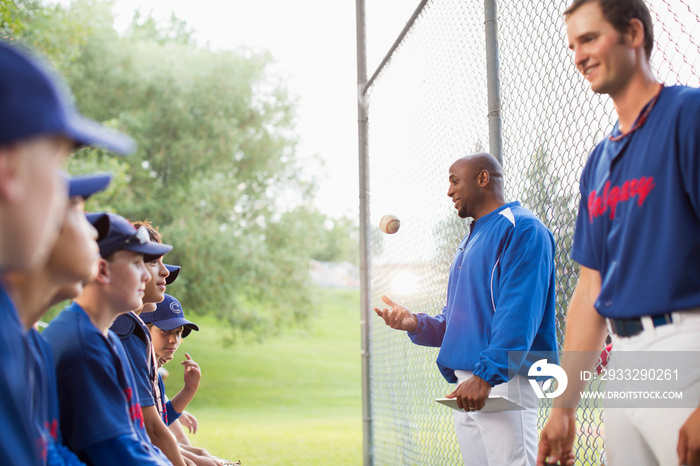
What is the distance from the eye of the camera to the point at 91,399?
1858 millimetres

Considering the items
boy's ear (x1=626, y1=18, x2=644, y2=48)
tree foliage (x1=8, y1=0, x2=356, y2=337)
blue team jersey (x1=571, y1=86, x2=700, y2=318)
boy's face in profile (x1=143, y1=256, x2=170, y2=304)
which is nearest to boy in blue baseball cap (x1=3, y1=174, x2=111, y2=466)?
boy's face in profile (x1=143, y1=256, x2=170, y2=304)

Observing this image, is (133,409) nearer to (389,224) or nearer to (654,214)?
(654,214)

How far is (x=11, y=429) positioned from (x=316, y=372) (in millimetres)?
29140

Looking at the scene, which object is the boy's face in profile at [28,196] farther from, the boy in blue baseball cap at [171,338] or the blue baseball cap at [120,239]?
the boy in blue baseball cap at [171,338]

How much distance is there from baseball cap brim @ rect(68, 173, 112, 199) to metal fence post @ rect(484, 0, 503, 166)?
7.39ft

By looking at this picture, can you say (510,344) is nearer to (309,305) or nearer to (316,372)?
(309,305)

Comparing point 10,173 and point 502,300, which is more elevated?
point 10,173

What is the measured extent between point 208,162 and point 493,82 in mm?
18759

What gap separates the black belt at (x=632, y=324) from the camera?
1639 millimetres

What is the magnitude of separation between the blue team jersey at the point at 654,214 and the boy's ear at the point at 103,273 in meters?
1.57

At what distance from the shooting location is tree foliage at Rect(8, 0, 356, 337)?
63.1 ft

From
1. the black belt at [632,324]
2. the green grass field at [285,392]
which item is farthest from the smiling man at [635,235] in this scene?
the green grass field at [285,392]

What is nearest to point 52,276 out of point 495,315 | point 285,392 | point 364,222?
point 495,315

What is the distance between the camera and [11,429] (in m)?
1.16
